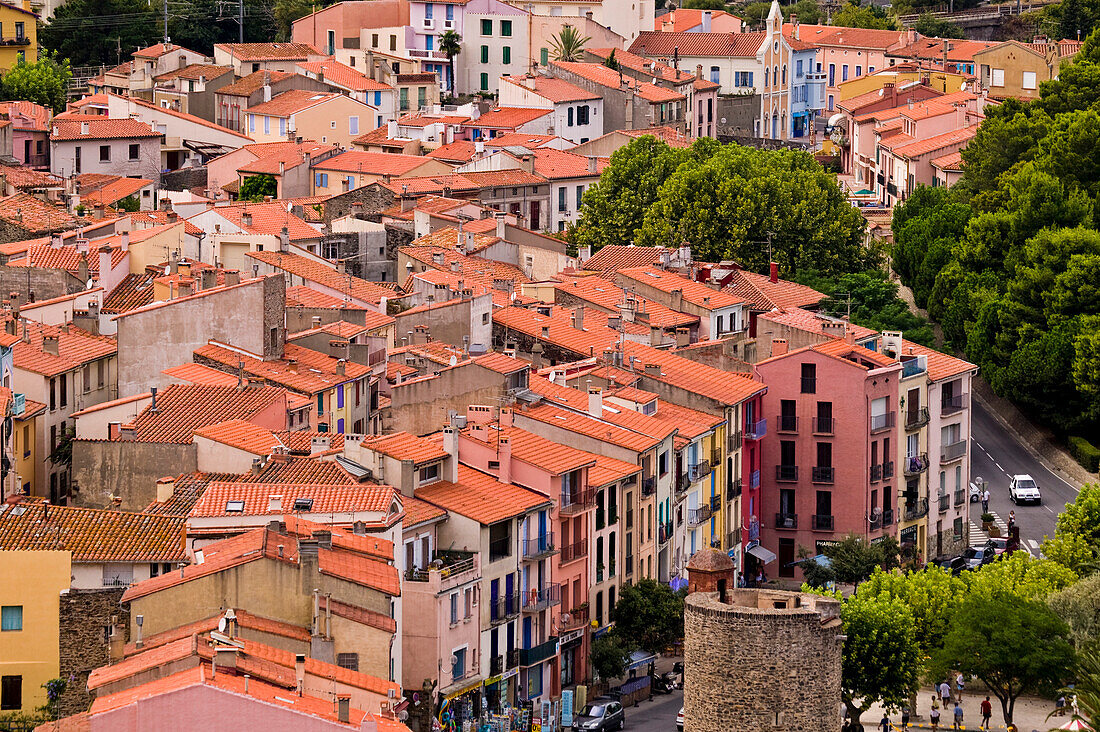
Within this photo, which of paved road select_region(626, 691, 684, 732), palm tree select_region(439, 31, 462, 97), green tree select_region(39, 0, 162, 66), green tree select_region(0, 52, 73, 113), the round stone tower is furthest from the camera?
green tree select_region(39, 0, 162, 66)

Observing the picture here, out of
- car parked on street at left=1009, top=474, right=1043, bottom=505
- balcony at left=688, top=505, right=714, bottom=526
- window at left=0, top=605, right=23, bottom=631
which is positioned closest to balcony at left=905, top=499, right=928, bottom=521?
car parked on street at left=1009, top=474, right=1043, bottom=505

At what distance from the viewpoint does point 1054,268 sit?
11144 centimetres

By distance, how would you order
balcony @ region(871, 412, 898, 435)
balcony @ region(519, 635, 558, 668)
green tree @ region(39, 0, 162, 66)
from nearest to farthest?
balcony @ region(519, 635, 558, 668) < balcony @ region(871, 412, 898, 435) < green tree @ region(39, 0, 162, 66)

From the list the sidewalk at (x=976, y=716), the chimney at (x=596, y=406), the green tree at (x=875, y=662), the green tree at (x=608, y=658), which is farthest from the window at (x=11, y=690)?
the chimney at (x=596, y=406)

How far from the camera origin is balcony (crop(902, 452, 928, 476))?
94.0 metres

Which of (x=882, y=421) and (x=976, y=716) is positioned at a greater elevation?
(x=882, y=421)

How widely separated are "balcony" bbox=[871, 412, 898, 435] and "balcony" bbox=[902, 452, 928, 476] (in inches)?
77.6

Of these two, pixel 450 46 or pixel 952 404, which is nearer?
pixel 952 404

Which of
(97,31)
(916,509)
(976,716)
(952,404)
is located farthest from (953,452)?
(97,31)

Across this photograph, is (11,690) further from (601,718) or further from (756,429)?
(756,429)

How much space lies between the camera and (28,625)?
60281mm

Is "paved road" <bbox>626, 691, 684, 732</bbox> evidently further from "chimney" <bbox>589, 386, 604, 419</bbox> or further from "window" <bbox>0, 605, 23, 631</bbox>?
"window" <bbox>0, 605, 23, 631</bbox>

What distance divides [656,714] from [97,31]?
104m

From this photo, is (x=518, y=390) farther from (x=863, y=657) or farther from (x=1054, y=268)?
(x=1054, y=268)
